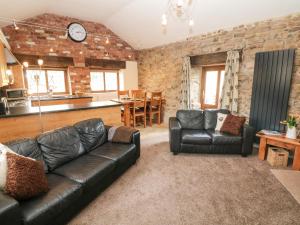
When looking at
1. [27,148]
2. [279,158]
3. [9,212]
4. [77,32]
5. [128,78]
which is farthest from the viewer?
[128,78]

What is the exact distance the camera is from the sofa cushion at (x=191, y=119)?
374 cm

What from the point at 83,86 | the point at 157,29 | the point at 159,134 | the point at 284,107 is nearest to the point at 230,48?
the point at 284,107

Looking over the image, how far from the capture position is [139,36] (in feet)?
18.7

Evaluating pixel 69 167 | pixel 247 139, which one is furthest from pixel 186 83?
pixel 69 167

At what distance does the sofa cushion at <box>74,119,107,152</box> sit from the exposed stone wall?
322 centimetres

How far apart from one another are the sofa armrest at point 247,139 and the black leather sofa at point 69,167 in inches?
78.3

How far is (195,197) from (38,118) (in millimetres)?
2652

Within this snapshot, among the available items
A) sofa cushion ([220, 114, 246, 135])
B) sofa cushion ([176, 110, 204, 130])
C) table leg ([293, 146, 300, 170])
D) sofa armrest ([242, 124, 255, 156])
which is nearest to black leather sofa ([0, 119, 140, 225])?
sofa cushion ([176, 110, 204, 130])

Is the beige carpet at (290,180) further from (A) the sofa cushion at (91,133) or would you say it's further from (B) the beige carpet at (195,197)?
(A) the sofa cushion at (91,133)

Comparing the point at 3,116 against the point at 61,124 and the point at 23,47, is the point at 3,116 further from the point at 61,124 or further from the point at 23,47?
the point at 23,47

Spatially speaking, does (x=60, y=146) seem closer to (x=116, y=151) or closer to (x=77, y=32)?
(x=116, y=151)

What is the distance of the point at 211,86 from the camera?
16.4 ft

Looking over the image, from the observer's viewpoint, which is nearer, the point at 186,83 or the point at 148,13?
the point at 148,13

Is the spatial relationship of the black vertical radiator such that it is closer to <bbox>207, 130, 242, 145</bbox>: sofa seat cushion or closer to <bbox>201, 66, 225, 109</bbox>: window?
<bbox>207, 130, 242, 145</bbox>: sofa seat cushion
